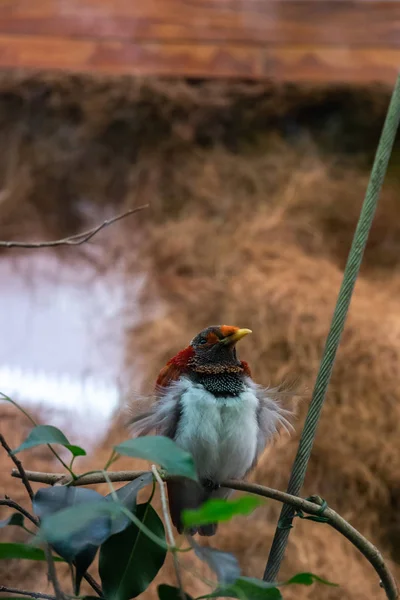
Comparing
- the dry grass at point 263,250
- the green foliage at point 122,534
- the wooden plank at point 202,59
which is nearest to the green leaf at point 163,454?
the green foliage at point 122,534

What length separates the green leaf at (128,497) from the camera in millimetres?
556

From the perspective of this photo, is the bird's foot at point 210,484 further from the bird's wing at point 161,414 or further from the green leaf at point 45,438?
the green leaf at point 45,438

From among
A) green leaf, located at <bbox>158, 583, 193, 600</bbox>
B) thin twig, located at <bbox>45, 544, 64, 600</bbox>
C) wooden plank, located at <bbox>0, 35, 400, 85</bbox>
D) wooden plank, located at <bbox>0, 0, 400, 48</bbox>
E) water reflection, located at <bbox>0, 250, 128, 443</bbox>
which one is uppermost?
wooden plank, located at <bbox>0, 0, 400, 48</bbox>

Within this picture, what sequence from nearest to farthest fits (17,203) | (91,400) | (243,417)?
(243,417), (91,400), (17,203)

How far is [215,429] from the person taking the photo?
87cm

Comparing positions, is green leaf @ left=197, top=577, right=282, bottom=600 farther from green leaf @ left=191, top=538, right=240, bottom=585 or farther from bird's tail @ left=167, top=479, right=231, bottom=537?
bird's tail @ left=167, top=479, right=231, bottom=537

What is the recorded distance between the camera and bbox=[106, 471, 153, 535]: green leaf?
556mm

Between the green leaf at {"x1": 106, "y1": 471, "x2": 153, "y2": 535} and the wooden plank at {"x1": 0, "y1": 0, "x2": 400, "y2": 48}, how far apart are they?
62.7 inches

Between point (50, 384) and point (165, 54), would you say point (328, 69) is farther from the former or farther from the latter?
point (50, 384)

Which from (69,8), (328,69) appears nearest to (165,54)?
(69,8)

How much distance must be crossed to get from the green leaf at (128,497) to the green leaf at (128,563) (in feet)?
0.06

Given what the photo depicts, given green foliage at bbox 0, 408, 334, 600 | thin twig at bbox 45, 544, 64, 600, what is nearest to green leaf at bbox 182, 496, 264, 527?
green foliage at bbox 0, 408, 334, 600

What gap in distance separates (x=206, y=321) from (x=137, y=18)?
947 millimetres

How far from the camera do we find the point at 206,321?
1.63 meters
